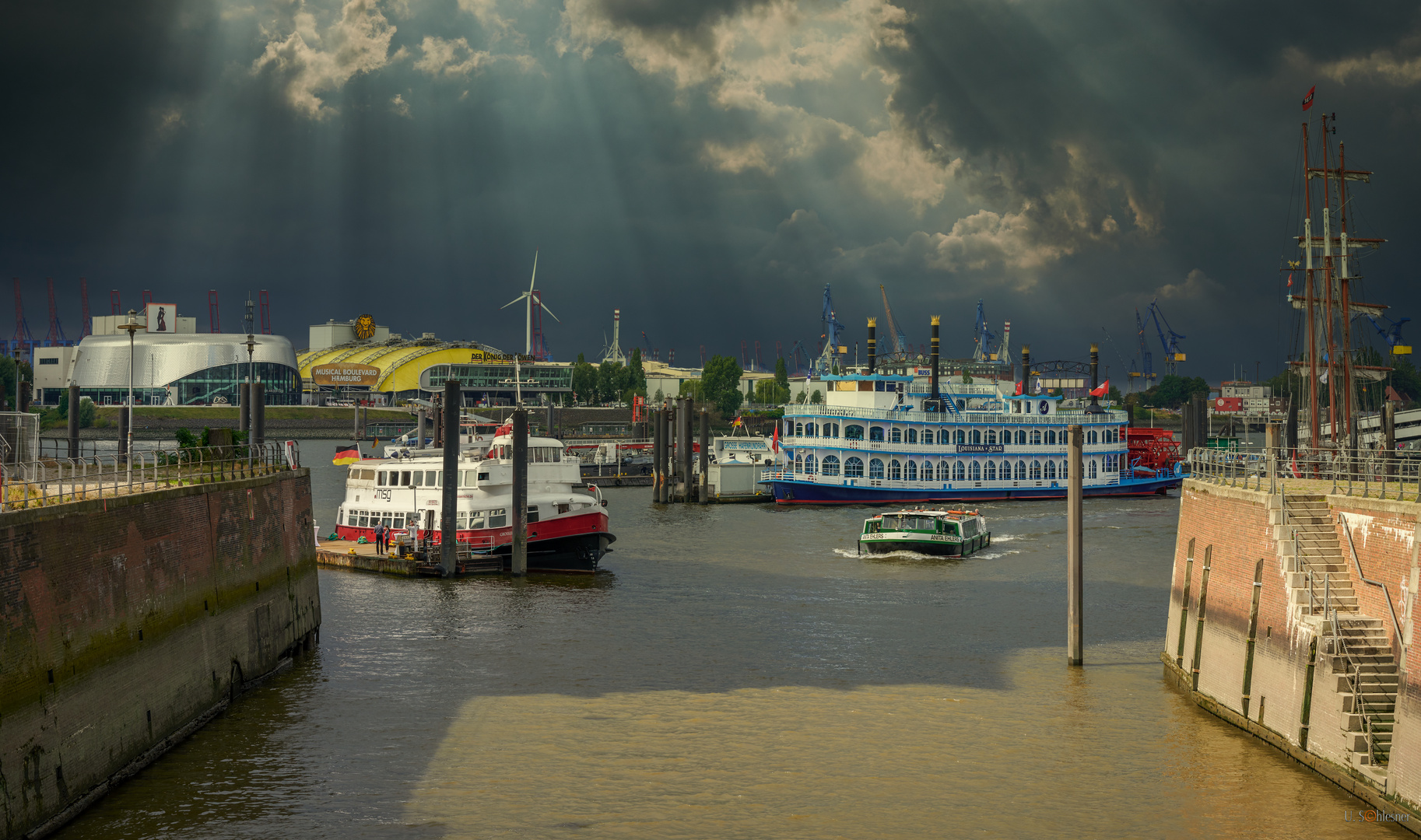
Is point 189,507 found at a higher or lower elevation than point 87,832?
higher

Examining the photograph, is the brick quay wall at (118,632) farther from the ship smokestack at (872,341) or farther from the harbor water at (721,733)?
the ship smokestack at (872,341)

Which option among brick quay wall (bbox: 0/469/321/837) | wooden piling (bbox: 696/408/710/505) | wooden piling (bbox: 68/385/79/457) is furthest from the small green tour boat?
wooden piling (bbox: 68/385/79/457)

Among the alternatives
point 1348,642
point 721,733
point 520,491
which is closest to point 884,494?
point 520,491

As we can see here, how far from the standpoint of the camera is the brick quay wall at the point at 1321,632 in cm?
1805

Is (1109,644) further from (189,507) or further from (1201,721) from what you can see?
(189,507)

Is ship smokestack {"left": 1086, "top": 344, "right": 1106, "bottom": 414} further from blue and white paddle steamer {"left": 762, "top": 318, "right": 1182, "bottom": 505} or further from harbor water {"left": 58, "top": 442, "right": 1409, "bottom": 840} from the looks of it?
harbor water {"left": 58, "top": 442, "right": 1409, "bottom": 840}

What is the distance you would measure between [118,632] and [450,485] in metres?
26.0

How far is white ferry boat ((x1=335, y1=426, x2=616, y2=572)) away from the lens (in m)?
49.3

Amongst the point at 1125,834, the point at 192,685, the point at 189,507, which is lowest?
the point at 1125,834

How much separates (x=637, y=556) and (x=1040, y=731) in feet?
111

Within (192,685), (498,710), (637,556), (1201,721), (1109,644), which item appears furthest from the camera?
(637,556)

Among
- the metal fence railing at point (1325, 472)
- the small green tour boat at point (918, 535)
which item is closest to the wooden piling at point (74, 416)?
the small green tour boat at point (918, 535)

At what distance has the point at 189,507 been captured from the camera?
968 inches

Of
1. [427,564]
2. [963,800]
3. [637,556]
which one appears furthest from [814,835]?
[637,556]
